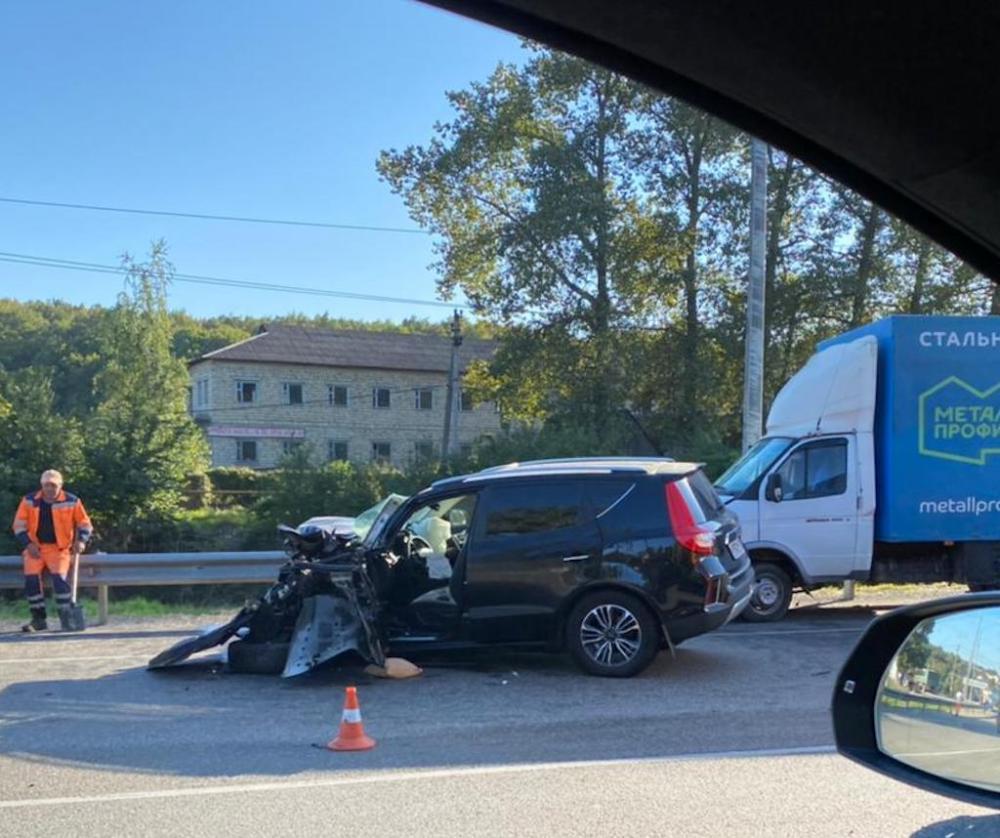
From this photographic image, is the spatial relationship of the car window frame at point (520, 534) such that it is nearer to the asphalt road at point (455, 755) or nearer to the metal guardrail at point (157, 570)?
the asphalt road at point (455, 755)

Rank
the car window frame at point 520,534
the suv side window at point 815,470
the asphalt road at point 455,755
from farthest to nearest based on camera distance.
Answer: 1. the suv side window at point 815,470
2. the car window frame at point 520,534
3. the asphalt road at point 455,755

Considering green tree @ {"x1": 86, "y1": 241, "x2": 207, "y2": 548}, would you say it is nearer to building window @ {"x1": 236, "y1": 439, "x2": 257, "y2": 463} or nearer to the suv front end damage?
the suv front end damage

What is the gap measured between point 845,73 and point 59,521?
10.6 metres

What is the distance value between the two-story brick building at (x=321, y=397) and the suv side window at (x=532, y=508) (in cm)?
5319

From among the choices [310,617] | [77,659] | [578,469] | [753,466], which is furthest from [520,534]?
[753,466]

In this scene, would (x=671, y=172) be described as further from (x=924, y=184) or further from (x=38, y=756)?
(x=924, y=184)

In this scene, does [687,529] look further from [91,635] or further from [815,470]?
[91,635]

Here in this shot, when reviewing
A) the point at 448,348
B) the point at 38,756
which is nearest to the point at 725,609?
the point at 38,756

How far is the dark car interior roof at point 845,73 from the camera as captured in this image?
2.04m

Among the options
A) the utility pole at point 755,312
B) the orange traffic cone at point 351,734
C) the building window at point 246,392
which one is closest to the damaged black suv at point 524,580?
the orange traffic cone at point 351,734

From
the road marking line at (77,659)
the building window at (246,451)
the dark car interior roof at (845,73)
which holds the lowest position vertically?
the road marking line at (77,659)

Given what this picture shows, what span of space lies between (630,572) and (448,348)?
62.8m

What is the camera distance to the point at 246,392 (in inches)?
2489

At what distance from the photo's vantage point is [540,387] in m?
28.3
